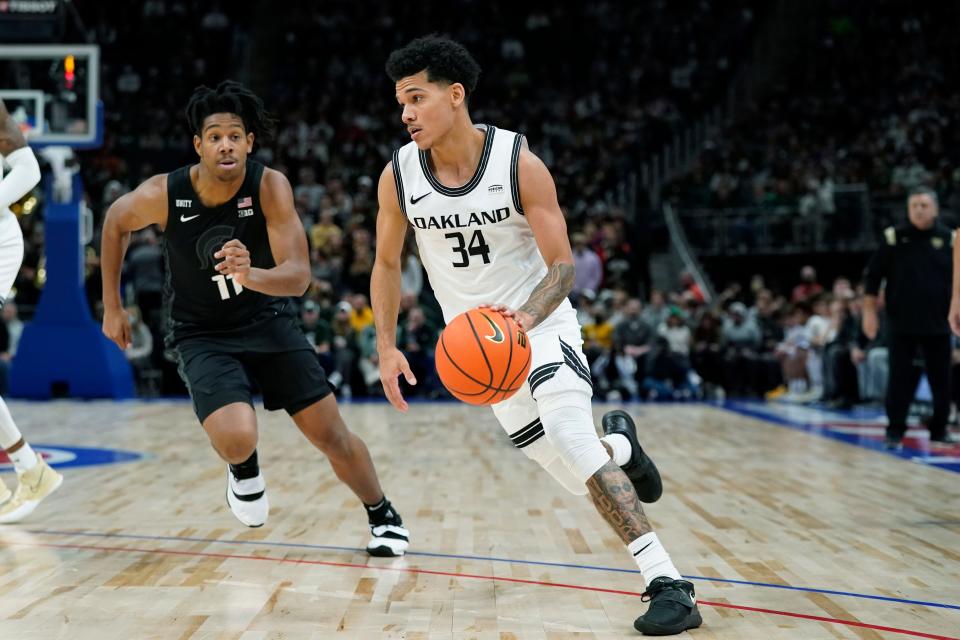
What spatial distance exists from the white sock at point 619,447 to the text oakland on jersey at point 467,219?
971 mm

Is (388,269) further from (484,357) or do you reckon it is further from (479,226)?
(484,357)

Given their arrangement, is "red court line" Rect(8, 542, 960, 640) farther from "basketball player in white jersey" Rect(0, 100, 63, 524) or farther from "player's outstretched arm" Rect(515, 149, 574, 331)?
"player's outstretched arm" Rect(515, 149, 574, 331)

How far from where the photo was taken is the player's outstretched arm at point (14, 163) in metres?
5.97

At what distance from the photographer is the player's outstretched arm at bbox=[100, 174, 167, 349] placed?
5.20 meters

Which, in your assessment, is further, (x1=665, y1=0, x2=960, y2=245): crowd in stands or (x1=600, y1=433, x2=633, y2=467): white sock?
(x1=665, y1=0, x2=960, y2=245): crowd in stands

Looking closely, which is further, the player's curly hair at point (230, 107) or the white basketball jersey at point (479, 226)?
the player's curly hair at point (230, 107)

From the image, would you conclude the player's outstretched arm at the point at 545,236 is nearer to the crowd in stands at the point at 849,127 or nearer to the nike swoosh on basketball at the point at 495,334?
the nike swoosh on basketball at the point at 495,334

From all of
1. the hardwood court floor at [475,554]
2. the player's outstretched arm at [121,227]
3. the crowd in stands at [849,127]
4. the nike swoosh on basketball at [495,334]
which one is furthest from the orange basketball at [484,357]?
the crowd in stands at [849,127]

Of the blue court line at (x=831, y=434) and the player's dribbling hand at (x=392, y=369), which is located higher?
the player's dribbling hand at (x=392, y=369)

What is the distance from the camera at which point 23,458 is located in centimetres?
628

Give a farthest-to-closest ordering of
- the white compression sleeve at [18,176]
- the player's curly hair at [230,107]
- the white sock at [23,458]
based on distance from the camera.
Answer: the white sock at [23,458], the white compression sleeve at [18,176], the player's curly hair at [230,107]

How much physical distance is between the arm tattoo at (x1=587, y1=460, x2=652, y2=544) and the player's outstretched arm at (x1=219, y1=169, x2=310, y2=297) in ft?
5.27

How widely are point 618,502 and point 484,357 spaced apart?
671 mm

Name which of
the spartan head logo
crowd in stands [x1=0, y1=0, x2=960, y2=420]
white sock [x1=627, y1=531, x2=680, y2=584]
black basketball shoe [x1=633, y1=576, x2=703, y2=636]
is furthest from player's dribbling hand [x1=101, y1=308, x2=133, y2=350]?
crowd in stands [x1=0, y1=0, x2=960, y2=420]
